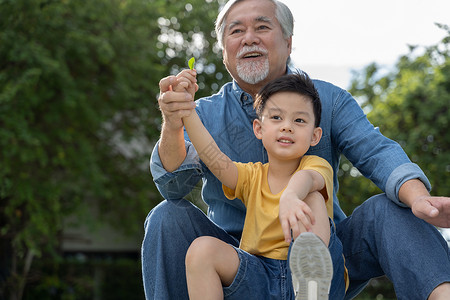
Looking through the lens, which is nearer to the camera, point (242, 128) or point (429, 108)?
point (242, 128)

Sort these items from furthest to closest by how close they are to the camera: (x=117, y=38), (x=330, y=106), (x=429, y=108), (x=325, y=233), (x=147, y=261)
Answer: (x=117, y=38)
(x=429, y=108)
(x=330, y=106)
(x=147, y=261)
(x=325, y=233)

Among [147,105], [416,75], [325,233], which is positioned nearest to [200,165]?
[325,233]

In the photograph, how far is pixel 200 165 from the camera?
207 centimetres

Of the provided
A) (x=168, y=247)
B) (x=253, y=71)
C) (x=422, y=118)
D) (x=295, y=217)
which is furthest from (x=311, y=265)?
(x=422, y=118)

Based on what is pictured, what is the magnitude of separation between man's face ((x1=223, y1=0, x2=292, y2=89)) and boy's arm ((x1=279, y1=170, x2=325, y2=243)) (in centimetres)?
66

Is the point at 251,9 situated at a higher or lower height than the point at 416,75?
higher

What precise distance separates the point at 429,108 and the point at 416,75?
60 centimetres

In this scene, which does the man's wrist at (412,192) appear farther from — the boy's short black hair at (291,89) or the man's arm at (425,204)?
the boy's short black hair at (291,89)

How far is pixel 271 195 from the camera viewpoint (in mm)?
1983

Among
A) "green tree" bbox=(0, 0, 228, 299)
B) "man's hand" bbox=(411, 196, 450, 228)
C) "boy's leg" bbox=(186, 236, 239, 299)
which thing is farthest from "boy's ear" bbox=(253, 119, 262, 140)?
"green tree" bbox=(0, 0, 228, 299)

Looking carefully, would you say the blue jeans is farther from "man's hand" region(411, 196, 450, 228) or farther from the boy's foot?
the boy's foot

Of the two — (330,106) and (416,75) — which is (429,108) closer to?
(416,75)

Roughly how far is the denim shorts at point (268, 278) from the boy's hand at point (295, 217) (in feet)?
0.62

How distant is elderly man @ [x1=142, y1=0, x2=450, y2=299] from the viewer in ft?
5.83
